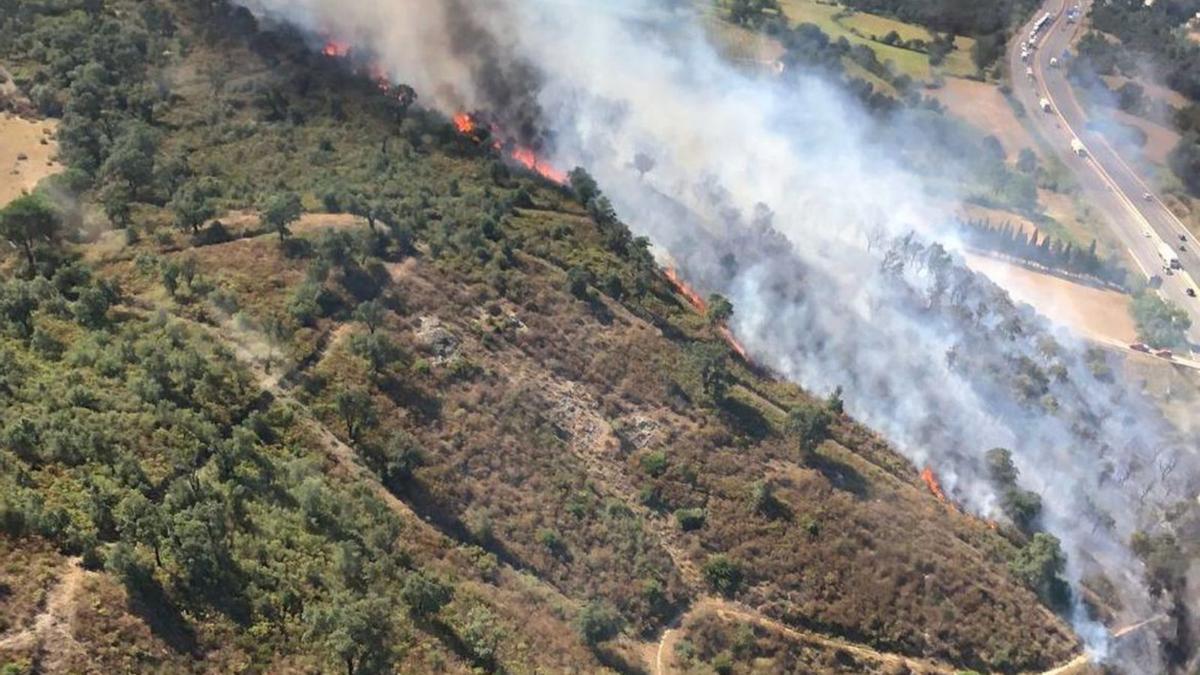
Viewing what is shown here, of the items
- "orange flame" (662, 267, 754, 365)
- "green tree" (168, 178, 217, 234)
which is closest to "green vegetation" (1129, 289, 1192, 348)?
"orange flame" (662, 267, 754, 365)

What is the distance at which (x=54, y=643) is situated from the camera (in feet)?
172

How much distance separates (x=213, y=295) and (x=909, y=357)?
283 feet

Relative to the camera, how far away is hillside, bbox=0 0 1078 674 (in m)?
61.7

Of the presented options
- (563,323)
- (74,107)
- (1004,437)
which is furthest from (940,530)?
(74,107)

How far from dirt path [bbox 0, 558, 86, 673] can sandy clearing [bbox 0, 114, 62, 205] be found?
68455 millimetres

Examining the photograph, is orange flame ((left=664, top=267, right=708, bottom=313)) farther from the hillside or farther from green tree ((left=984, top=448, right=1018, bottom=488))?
green tree ((left=984, top=448, right=1018, bottom=488))

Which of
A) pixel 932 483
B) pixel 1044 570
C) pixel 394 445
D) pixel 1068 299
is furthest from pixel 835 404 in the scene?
pixel 1068 299

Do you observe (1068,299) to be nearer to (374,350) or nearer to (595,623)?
(595,623)

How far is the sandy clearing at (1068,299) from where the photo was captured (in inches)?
6043

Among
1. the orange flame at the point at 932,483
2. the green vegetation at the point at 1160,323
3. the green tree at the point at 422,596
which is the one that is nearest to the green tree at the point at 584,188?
the orange flame at the point at 932,483

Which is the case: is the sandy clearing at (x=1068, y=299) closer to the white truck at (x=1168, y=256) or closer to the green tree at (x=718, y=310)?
the white truck at (x=1168, y=256)

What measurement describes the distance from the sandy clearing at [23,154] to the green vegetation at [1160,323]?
15670 centimetres

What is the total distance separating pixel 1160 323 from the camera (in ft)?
492

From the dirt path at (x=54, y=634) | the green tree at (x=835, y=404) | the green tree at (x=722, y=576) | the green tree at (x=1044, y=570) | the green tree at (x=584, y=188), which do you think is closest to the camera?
the dirt path at (x=54, y=634)
